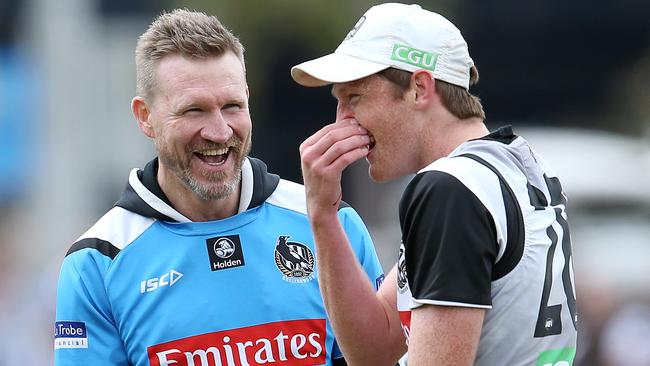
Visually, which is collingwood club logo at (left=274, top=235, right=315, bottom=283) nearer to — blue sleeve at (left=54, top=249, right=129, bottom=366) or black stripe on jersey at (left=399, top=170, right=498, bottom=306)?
blue sleeve at (left=54, top=249, right=129, bottom=366)

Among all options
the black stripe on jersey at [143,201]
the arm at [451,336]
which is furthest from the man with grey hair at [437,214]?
the black stripe on jersey at [143,201]

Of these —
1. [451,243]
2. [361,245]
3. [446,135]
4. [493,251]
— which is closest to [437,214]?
[451,243]

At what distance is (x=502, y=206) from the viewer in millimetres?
4547

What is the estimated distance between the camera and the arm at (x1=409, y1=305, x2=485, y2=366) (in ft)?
14.6

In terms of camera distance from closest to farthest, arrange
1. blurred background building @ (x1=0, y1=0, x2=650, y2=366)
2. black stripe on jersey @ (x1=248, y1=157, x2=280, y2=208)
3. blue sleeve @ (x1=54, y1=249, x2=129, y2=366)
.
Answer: blue sleeve @ (x1=54, y1=249, x2=129, y2=366) < black stripe on jersey @ (x1=248, y1=157, x2=280, y2=208) < blurred background building @ (x1=0, y1=0, x2=650, y2=366)

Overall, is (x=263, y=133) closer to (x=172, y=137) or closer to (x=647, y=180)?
(x=647, y=180)

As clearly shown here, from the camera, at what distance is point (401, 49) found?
4949 mm

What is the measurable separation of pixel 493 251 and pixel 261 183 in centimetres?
163

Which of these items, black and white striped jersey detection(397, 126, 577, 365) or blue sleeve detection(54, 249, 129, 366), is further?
blue sleeve detection(54, 249, 129, 366)

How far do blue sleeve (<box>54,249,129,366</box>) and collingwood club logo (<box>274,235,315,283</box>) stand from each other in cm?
70

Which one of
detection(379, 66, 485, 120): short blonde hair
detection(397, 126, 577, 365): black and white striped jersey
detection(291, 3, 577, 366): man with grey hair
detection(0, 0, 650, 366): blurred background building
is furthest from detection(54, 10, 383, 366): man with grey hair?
detection(0, 0, 650, 366): blurred background building

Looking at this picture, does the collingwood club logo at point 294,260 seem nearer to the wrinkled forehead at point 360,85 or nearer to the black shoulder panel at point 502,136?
the wrinkled forehead at point 360,85

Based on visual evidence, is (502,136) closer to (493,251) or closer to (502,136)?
(502,136)

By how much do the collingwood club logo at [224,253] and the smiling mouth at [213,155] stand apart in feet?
1.02
